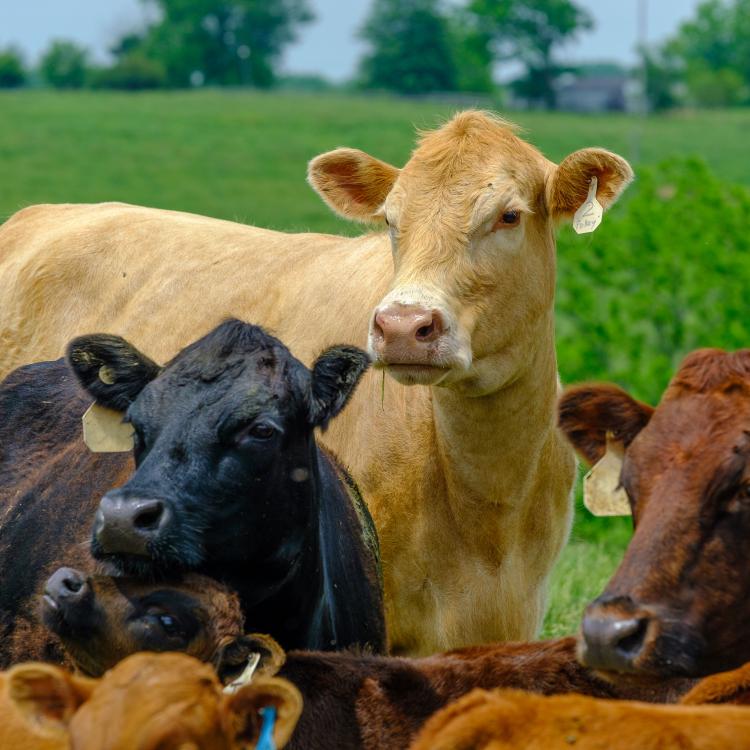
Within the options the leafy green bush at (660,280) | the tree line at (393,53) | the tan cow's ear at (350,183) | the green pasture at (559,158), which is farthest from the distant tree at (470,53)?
the tan cow's ear at (350,183)

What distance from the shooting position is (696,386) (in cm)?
439

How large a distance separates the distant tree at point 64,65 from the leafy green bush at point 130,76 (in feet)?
15.1

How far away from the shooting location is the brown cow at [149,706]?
332 centimetres

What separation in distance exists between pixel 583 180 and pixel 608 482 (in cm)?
184

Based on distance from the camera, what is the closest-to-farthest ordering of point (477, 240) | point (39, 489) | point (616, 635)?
point (616, 635) < point (39, 489) < point (477, 240)

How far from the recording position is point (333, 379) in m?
5.15

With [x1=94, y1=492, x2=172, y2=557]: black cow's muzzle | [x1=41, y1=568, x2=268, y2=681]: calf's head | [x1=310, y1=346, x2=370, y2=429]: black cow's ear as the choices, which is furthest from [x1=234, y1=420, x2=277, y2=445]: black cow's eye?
[x1=41, y1=568, x2=268, y2=681]: calf's head

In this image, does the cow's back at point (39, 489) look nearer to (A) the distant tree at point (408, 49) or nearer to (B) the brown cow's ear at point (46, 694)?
(B) the brown cow's ear at point (46, 694)

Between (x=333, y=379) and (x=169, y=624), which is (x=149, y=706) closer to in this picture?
(x=169, y=624)

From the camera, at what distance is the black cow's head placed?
14.5ft

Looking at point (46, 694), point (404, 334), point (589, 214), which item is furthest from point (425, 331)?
point (46, 694)

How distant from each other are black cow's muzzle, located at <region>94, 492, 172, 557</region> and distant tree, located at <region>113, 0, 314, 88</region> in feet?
319

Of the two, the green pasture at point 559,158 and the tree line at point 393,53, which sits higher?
the green pasture at point 559,158

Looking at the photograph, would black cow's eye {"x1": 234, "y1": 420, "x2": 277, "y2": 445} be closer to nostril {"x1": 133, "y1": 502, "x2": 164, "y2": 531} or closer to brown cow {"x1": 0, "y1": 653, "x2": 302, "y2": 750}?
nostril {"x1": 133, "y1": 502, "x2": 164, "y2": 531}
